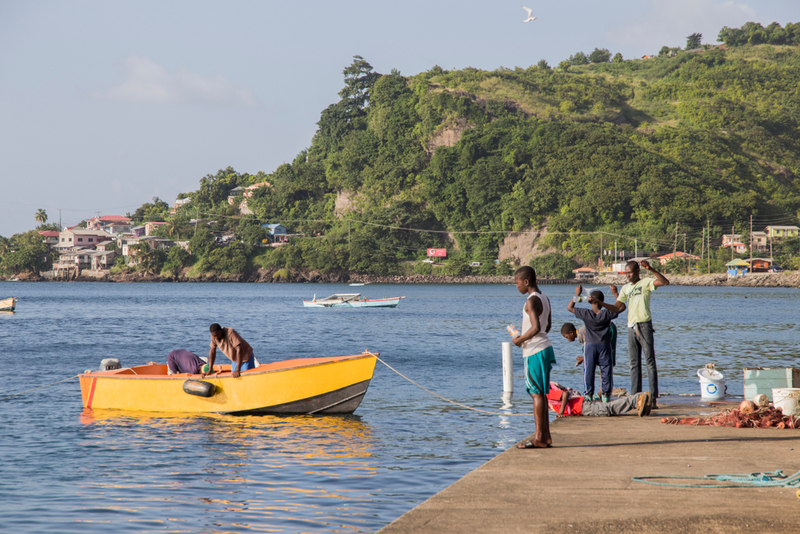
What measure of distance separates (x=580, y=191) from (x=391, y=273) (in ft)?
132

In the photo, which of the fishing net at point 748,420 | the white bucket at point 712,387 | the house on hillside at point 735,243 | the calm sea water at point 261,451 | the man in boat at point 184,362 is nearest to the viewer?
the calm sea water at point 261,451

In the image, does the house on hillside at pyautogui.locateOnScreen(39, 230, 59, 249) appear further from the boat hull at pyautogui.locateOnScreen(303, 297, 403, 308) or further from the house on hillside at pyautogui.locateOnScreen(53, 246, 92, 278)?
the boat hull at pyautogui.locateOnScreen(303, 297, 403, 308)

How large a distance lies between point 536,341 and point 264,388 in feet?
22.6

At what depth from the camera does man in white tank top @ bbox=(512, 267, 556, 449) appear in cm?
727

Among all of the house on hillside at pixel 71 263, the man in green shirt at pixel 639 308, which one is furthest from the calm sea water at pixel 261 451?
the house on hillside at pixel 71 263

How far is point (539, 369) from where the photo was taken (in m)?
7.50

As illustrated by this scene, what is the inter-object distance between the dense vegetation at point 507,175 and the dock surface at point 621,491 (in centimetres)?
12283

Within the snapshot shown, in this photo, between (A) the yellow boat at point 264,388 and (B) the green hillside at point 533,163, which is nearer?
(A) the yellow boat at point 264,388

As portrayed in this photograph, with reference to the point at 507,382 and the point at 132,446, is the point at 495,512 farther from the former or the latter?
the point at 507,382

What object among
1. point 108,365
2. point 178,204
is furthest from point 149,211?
point 108,365

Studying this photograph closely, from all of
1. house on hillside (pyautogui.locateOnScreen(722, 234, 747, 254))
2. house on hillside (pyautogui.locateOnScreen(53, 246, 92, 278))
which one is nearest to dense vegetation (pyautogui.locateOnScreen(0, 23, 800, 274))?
house on hillside (pyautogui.locateOnScreen(722, 234, 747, 254))

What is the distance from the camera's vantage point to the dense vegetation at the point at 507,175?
429 ft

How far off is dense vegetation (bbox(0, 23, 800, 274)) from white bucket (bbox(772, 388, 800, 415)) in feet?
397

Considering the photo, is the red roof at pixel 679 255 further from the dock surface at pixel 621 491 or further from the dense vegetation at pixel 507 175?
the dock surface at pixel 621 491
